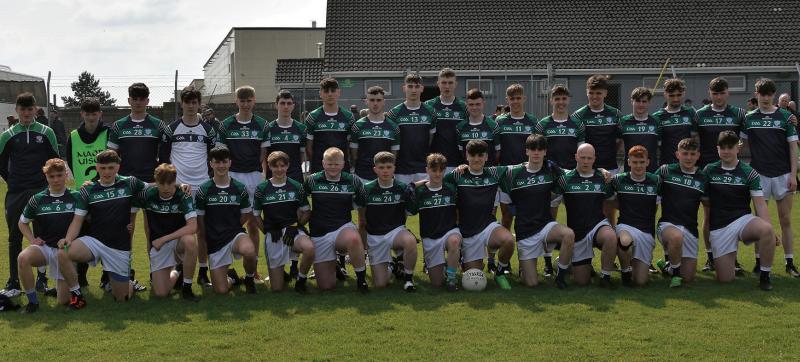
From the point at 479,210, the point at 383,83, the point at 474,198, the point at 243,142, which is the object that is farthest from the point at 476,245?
the point at 383,83

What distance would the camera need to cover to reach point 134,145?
767cm

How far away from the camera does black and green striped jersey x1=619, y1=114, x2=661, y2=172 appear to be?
7.91 m

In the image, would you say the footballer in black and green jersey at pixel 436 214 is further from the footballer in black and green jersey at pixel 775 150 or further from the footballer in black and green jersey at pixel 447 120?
the footballer in black and green jersey at pixel 775 150

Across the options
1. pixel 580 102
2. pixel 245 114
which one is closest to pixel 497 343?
pixel 245 114

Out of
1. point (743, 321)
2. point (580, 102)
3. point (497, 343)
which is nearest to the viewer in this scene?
point (497, 343)

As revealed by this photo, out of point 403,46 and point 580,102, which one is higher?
point 403,46

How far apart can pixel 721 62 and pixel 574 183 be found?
2168cm

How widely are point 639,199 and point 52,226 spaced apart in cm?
515

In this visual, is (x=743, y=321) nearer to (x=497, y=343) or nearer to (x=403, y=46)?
(x=497, y=343)

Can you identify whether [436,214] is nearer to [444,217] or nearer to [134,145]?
[444,217]

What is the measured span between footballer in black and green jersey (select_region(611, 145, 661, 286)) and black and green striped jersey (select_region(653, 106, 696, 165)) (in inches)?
27.1

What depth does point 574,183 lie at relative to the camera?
7.34m

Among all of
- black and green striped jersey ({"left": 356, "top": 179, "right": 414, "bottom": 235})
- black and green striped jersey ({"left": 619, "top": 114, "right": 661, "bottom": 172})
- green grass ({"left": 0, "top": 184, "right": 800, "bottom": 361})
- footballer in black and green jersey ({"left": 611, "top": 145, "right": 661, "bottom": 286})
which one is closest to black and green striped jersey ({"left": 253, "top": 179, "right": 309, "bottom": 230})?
black and green striped jersey ({"left": 356, "top": 179, "right": 414, "bottom": 235})

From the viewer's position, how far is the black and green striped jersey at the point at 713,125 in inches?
312
